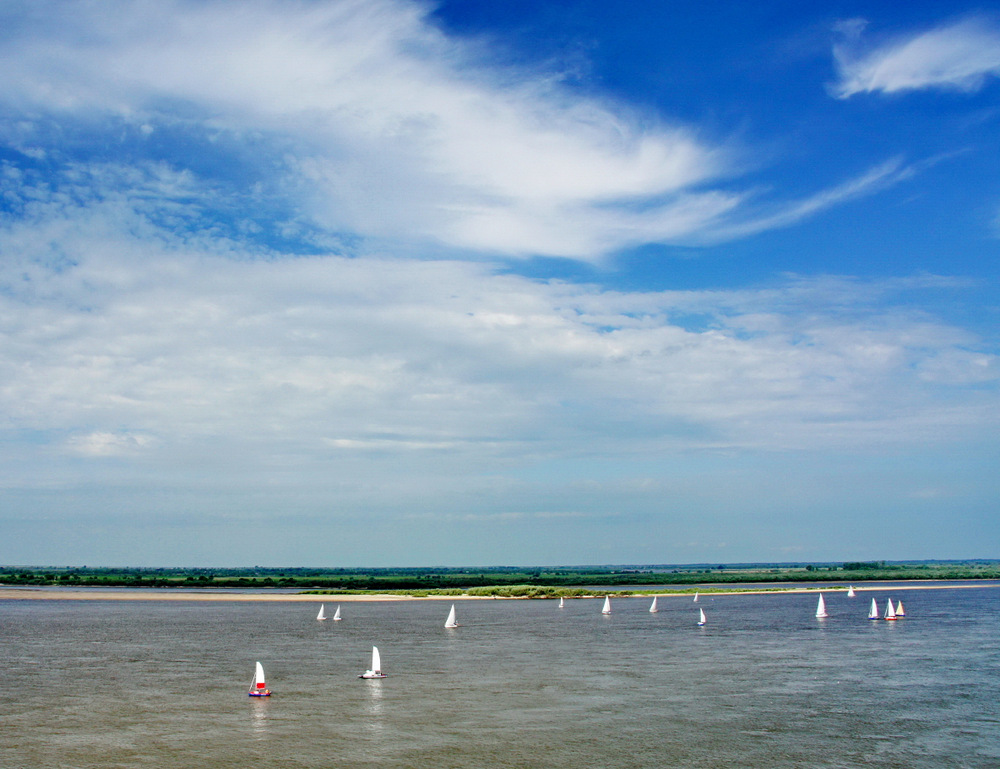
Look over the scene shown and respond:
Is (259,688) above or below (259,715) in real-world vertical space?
above

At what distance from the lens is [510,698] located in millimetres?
29594

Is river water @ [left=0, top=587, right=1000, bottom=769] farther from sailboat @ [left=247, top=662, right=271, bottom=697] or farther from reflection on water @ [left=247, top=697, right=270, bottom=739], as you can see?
sailboat @ [left=247, top=662, right=271, bottom=697]

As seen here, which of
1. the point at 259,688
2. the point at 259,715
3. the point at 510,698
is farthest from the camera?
the point at 259,688

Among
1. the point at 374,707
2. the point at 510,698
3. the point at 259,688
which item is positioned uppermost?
the point at 259,688

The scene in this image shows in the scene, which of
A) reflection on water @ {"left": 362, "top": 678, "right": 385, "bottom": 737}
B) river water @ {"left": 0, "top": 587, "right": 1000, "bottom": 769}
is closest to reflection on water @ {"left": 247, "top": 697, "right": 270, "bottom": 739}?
river water @ {"left": 0, "top": 587, "right": 1000, "bottom": 769}

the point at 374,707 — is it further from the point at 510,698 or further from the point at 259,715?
the point at 510,698

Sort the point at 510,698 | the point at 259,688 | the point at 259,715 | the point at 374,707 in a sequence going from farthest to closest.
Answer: the point at 259,688 < the point at 510,698 < the point at 374,707 < the point at 259,715

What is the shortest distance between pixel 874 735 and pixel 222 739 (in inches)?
682

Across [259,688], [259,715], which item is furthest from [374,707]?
[259,688]

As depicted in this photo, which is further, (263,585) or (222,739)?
(263,585)

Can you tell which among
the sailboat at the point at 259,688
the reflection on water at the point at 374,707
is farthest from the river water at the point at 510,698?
the sailboat at the point at 259,688

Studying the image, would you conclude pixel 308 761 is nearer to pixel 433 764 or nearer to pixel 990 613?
pixel 433 764

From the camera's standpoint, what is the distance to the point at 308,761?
67.9 ft

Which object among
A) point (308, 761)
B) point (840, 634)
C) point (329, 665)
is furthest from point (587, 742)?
point (840, 634)
